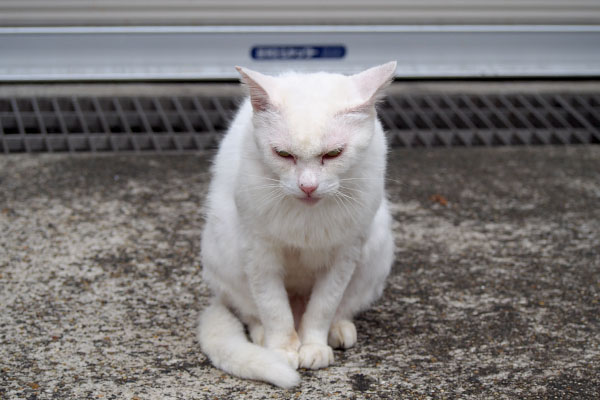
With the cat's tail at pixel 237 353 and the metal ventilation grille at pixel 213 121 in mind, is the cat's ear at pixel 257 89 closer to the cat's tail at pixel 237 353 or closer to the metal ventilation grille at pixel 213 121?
the cat's tail at pixel 237 353

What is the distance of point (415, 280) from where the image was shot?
10.4ft

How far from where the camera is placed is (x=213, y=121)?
465cm

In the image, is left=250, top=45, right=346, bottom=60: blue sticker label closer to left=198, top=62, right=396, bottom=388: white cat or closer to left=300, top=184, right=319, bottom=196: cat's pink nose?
left=198, top=62, right=396, bottom=388: white cat

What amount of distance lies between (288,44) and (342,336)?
2.58 m

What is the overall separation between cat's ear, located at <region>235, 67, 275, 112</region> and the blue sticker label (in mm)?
2590

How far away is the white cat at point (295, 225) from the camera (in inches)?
87.5

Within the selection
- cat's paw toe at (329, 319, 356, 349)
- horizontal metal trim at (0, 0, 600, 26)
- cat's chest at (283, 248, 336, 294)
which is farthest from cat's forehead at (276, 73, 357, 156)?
horizontal metal trim at (0, 0, 600, 26)

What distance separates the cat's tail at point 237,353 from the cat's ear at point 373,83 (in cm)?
78

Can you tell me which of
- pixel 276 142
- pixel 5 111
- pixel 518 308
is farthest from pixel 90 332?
pixel 5 111

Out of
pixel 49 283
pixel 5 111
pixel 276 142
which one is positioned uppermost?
pixel 276 142

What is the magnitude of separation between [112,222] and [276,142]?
5.11 feet

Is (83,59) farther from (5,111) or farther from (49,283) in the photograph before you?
(49,283)

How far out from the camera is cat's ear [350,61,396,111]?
2244 millimetres

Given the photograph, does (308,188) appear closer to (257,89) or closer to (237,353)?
(257,89)
